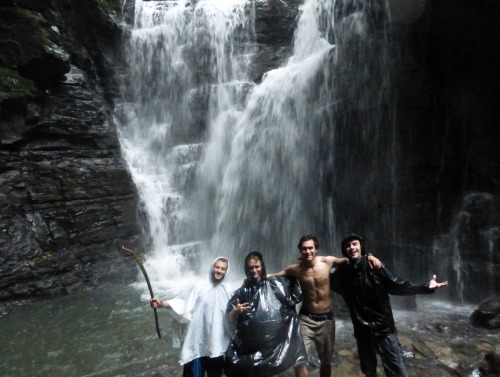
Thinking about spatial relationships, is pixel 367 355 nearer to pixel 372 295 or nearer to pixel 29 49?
pixel 372 295

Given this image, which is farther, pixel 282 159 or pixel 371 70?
pixel 282 159

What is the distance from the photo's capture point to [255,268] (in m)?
3.64

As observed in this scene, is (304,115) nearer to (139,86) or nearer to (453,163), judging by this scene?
(453,163)

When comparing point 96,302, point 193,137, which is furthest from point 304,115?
point 96,302

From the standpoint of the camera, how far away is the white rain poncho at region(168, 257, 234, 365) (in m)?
3.60

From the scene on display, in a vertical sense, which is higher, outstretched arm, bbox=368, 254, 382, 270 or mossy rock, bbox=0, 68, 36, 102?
mossy rock, bbox=0, 68, 36, 102

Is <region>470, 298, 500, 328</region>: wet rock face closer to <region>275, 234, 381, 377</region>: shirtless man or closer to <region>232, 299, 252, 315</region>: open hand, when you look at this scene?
<region>275, 234, 381, 377</region>: shirtless man

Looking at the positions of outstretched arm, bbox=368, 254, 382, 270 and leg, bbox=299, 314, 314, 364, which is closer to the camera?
outstretched arm, bbox=368, 254, 382, 270

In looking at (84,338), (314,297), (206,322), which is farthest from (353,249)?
(84,338)

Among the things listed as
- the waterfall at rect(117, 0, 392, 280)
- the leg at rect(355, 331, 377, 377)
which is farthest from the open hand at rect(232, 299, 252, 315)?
the waterfall at rect(117, 0, 392, 280)

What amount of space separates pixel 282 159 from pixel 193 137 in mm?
6876

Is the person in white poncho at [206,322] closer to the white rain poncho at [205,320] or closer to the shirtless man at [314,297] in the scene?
the white rain poncho at [205,320]

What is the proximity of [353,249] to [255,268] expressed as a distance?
1073 millimetres

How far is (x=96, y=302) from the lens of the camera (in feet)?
33.7
